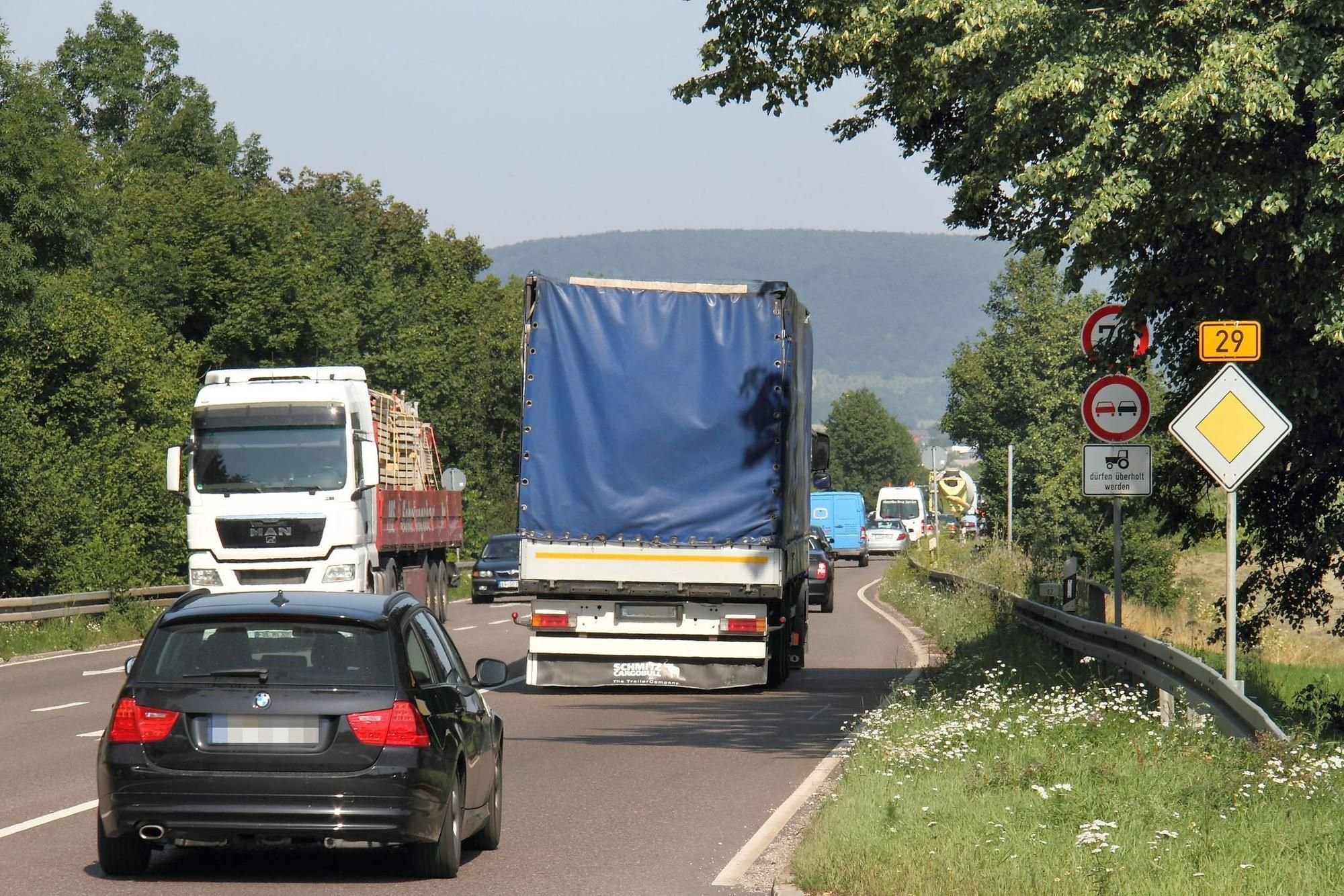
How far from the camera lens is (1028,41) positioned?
13125 mm

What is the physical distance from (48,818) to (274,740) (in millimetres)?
3097

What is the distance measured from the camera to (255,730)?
8.44 metres

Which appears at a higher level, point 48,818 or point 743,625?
point 743,625

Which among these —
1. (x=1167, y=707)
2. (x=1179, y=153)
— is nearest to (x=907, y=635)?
(x=1167, y=707)

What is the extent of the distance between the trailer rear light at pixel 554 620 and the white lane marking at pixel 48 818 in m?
7.55

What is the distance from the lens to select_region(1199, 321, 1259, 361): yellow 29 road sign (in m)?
13.5

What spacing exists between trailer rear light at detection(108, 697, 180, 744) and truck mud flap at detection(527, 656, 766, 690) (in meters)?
10.6

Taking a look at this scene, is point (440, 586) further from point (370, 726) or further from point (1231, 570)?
point (370, 726)

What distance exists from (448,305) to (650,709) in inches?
2839

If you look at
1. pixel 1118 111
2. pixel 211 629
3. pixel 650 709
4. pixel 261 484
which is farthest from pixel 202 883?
pixel 261 484

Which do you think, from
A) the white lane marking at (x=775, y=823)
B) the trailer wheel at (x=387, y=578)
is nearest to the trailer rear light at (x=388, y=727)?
the white lane marking at (x=775, y=823)

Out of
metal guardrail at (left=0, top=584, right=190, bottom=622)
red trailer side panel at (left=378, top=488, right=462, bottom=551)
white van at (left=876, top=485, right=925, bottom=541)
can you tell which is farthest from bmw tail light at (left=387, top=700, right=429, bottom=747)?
white van at (left=876, top=485, right=925, bottom=541)

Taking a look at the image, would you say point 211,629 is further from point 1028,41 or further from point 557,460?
point 557,460

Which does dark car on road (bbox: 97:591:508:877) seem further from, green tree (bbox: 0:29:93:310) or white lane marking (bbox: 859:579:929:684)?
green tree (bbox: 0:29:93:310)
